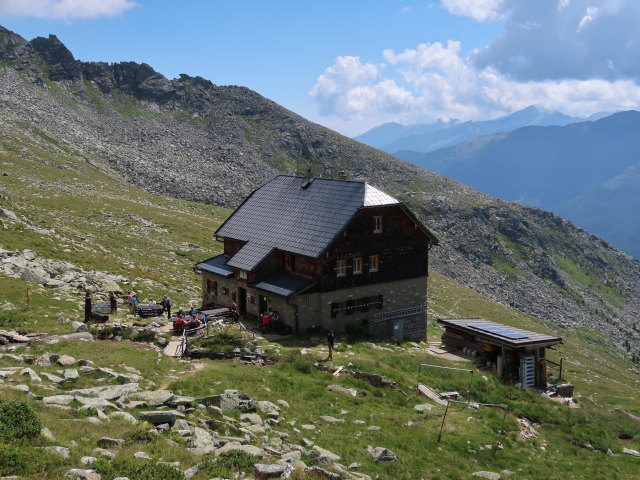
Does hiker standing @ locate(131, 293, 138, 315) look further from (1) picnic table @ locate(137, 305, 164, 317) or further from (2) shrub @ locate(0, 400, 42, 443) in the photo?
Answer: (2) shrub @ locate(0, 400, 42, 443)

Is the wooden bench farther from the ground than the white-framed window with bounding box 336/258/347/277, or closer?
closer

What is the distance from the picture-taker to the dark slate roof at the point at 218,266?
44.8 metres

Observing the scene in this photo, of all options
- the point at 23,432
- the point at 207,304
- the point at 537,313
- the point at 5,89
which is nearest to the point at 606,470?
the point at 23,432

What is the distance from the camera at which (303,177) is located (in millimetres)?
48375

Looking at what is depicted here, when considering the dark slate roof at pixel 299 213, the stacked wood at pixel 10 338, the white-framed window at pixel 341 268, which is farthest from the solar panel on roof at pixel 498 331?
the stacked wood at pixel 10 338

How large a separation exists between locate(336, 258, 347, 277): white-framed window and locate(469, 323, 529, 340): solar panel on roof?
9983mm

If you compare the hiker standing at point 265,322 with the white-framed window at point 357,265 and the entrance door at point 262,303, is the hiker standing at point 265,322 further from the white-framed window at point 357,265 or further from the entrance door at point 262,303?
the white-framed window at point 357,265

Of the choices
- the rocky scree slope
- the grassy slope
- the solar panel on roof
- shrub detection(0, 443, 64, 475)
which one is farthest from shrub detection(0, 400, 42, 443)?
the rocky scree slope

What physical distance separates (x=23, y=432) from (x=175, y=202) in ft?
383

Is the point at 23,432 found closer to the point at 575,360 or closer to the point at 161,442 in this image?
the point at 161,442

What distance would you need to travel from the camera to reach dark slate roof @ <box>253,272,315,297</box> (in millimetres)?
39344

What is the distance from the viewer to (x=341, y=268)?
41375 mm

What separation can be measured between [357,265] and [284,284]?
551cm

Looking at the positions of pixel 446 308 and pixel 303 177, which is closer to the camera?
pixel 303 177
